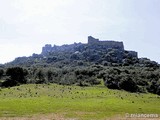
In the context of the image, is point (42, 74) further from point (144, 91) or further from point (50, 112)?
point (50, 112)

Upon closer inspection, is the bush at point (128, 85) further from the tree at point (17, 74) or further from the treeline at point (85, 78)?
the tree at point (17, 74)

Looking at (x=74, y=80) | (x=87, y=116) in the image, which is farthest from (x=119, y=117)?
(x=74, y=80)

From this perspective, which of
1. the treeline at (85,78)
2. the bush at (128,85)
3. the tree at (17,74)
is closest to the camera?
the bush at (128,85)

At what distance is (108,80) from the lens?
383 feet

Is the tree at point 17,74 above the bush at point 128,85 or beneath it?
above

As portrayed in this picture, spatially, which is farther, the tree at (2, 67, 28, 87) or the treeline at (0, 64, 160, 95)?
the tree at (2, 67, 28, 87)

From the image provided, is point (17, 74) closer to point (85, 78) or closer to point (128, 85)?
point (85, 78)

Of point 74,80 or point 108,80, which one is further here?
point 74,80

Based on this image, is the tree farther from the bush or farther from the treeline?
the bush

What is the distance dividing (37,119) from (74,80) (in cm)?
8272

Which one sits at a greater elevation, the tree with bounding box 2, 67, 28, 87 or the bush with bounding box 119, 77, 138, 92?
the tree with bounding box 2, 67, 28, 87

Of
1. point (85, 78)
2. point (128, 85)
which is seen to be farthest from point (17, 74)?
point (128, 85)

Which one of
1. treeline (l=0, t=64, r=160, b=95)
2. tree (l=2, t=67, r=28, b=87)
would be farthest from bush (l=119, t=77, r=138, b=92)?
tree (l=2, t=67, r=28, b=87)

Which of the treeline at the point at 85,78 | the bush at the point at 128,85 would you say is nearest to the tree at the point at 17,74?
the treeline at the point at 85,78
